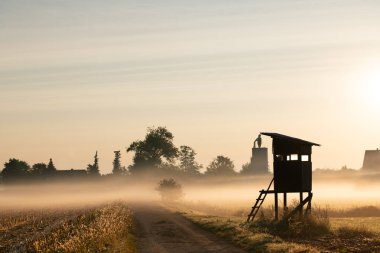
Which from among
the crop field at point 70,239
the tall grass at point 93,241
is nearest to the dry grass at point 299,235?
the tall grass at point 93,241

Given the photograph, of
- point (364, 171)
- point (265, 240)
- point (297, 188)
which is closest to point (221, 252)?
point (265, 240)

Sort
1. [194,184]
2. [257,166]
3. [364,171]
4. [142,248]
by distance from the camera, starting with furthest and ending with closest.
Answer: [257,166] → [194,184] → [364,171] → [142,248]

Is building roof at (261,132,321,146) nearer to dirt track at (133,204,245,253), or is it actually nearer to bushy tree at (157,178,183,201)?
dirt track at (133,204,245,253)

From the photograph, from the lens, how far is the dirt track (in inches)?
1355

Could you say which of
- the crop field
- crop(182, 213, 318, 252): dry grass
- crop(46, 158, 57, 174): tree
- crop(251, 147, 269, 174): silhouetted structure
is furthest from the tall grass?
crop(46, 158, 57, 174): tree

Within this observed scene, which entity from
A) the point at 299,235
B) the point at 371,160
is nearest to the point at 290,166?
the point at 299,235

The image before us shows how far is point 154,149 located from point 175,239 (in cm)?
13698

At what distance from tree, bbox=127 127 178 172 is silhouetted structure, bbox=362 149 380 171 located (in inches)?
Answer: 2020

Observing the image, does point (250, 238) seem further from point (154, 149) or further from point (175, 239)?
point (154, 149)

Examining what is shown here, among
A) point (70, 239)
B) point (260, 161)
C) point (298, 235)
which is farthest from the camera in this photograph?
point (260, 161)

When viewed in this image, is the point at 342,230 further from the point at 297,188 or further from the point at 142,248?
the point at 142,248

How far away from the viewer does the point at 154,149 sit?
176750mm

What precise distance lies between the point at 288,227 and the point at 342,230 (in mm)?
3575

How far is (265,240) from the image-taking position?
35.9 meters
